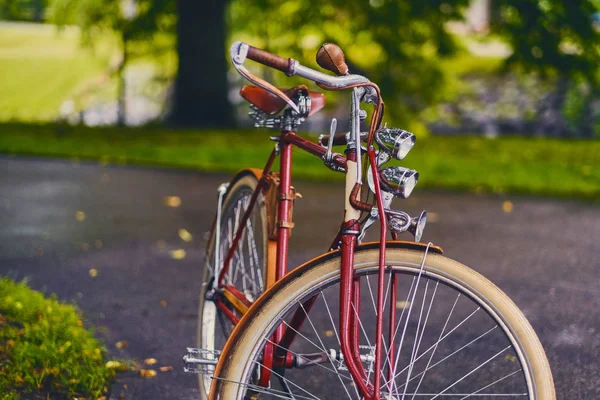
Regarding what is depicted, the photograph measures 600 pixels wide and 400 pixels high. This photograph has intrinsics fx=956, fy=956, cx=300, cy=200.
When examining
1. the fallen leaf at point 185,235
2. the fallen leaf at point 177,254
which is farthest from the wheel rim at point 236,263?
the fallen leaf at point 185,235

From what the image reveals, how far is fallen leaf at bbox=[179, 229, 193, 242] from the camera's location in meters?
7.70

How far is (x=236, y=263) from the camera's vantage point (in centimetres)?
386

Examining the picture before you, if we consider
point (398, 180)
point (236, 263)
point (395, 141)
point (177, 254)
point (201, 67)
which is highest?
point (201, 67)

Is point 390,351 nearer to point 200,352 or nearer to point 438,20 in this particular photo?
point 200,352

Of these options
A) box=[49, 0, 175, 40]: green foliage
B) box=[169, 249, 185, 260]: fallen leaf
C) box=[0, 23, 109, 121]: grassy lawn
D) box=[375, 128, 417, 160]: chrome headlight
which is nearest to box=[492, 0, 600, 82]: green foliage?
box=[49, 0, 175, 40]: green foliage

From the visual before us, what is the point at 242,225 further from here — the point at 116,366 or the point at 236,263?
the point at 116,366

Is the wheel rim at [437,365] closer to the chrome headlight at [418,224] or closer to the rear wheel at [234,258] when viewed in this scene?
the rear wheel at [234,258]

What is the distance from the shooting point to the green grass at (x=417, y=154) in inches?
437

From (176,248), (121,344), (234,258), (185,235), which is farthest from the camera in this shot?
(185,235)

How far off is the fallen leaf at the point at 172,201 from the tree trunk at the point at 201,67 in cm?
933

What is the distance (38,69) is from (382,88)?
21287 millimetres

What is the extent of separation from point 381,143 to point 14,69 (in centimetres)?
3455

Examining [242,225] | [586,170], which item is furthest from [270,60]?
[586,170]

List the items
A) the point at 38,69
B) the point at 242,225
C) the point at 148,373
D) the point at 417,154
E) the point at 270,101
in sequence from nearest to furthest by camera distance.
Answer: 1. the point at 270,101
2. the point at 242,225
3. the point at 148,373
4. the point at 417,154
5. the point at 38,69
